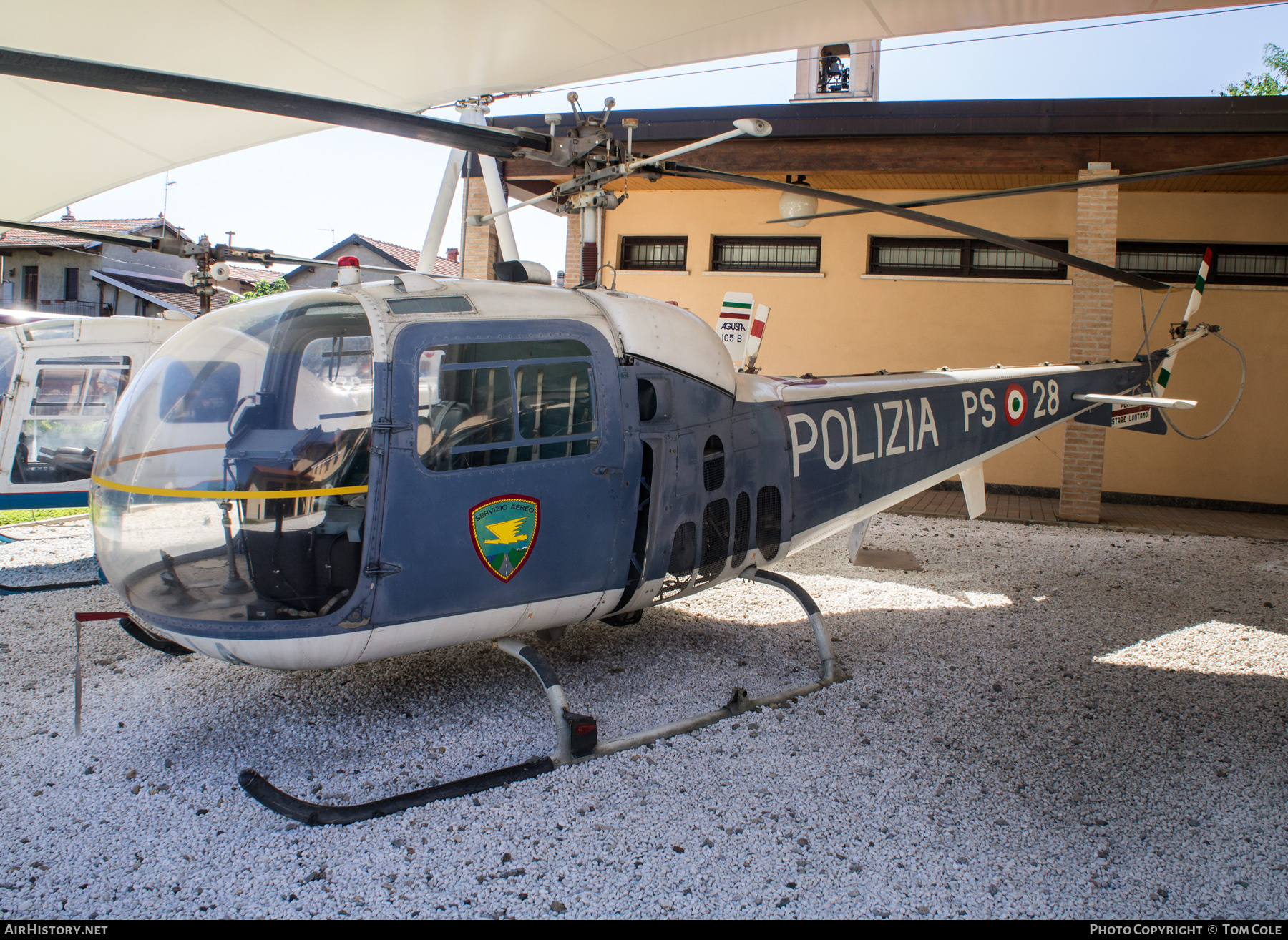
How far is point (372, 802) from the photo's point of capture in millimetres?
Answer: 2797

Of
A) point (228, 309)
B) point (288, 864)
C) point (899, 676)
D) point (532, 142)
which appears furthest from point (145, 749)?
point (899, 676)

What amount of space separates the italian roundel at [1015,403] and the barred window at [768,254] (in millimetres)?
5221

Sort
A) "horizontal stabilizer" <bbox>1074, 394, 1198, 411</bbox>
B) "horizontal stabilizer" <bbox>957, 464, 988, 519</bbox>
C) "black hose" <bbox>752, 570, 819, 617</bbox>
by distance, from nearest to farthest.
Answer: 1. "black hose" <bbox>752, 570, 819, 617</bbox>
2. "horizontal stabilizer" <bbox>1074, 394, 1198, 411</bbox>
3. "horizontal stabilizer" <bbox>957, 464, 988, 519</bbox>

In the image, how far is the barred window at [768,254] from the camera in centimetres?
1066

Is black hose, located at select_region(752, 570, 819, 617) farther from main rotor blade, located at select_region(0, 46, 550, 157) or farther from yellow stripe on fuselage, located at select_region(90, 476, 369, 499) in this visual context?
main rotor blade, located at select_region(0, 46, 550, 157)

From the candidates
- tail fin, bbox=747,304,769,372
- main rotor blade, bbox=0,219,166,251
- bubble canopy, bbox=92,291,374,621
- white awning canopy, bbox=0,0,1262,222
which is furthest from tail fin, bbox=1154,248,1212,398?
main rotor blade, bbox=0,219,166,251

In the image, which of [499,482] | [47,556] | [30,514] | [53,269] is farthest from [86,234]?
[53,269]

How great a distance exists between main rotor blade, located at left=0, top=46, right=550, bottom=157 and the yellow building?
6054 mm

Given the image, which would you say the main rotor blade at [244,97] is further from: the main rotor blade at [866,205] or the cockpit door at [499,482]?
the main rotor blade at [866,205]

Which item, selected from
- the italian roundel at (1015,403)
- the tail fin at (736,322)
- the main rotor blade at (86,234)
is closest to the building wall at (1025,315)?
the tail fin at (736,322)

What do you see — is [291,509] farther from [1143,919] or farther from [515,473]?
[1143,919]

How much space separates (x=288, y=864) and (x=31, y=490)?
4.82 m

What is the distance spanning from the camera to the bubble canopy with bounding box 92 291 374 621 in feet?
8.77

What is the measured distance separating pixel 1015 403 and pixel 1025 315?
478 cm
